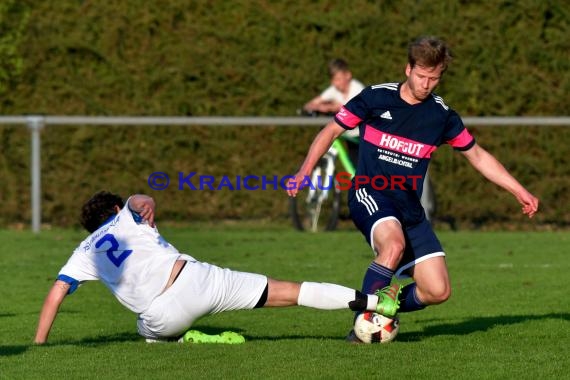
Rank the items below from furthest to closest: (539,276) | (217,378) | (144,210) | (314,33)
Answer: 1. (314,33)
2. (539,276)
3. (144,210)
4. (217,378)

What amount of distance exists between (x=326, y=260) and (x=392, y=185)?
5.09m

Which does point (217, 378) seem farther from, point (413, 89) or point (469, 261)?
point (469, 261)

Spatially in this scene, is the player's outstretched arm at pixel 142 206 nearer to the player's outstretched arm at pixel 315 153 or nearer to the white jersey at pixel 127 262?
the white jersey at pixel 127 262

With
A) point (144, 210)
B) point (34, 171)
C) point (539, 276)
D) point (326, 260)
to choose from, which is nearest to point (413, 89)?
point (144, 210)

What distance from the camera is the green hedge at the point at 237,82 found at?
17.1m

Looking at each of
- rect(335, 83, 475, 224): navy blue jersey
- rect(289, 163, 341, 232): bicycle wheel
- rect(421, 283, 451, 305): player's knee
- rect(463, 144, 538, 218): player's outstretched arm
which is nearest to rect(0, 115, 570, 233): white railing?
rect(289, 163, 341, 232): bicycle wheel

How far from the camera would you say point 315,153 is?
812cm

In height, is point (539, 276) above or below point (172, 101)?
above

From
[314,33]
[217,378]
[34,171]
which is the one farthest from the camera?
[314,33]

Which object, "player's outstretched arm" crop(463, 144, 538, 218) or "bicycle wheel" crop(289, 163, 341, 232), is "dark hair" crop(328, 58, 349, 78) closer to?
"bicycle wheel" crop(289, 163, 341, 232)

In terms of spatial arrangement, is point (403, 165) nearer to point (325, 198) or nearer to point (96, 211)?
point (96, 211)

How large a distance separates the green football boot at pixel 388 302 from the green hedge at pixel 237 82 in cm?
928

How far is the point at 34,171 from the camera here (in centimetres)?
1627

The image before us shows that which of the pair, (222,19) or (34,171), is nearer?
(34,171)
